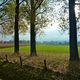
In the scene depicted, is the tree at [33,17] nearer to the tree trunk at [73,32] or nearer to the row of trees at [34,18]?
the row of trees at [34,18]

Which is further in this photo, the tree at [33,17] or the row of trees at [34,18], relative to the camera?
the tree at [33,17]

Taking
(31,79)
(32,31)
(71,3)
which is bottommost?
(31,79)

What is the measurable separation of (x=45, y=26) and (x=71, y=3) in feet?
47.8

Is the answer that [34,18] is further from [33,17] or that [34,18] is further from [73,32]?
[73,32]

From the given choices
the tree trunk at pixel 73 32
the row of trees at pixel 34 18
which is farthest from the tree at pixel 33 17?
the tree trunk at pixel 73 32

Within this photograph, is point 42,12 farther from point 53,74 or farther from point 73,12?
point 53,74

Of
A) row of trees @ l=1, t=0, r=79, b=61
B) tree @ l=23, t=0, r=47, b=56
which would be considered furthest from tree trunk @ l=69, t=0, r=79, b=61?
tree @ l=23, t=0, r=47, b=56

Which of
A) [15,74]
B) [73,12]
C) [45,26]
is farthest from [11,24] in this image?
[15,74]

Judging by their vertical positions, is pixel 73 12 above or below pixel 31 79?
above

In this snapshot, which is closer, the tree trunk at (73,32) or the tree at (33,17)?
the tree trunk at (73,32)

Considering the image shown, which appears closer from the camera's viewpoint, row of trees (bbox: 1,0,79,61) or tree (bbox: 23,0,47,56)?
row of trees (bbox: 1,0,79,61)

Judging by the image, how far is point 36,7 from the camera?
122 ft

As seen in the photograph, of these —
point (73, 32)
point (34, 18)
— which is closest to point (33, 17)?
point (34, 18)

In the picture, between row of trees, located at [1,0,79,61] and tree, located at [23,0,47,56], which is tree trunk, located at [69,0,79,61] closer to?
row of trees, located at [1,0,79,61]
